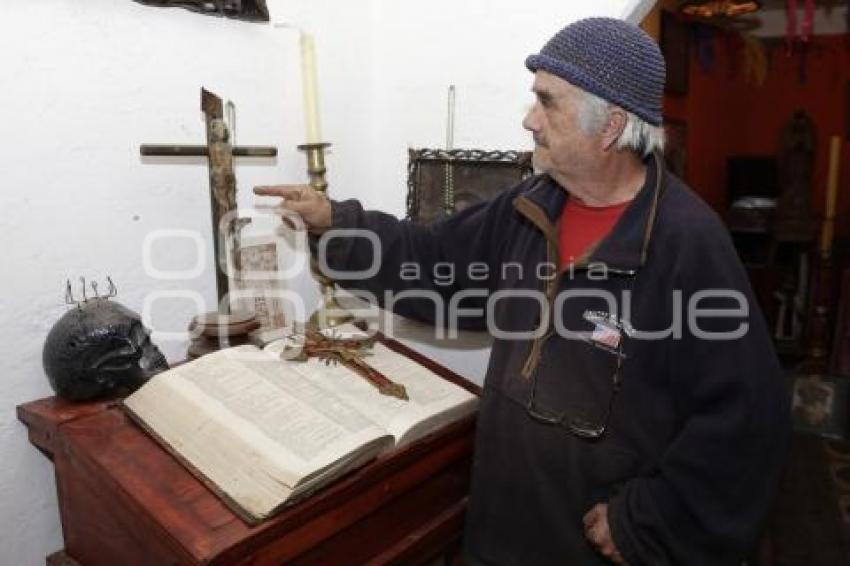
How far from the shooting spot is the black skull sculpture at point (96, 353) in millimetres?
1031

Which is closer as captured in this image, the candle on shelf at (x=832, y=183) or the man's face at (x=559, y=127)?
the man's face at (x=559, y=127)

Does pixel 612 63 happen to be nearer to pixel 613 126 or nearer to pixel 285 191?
pixel 613 126

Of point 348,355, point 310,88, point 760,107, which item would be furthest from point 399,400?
point 760,107

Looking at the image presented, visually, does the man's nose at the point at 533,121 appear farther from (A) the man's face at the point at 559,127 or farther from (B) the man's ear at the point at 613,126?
(B) the man's ear at the point at 613,126

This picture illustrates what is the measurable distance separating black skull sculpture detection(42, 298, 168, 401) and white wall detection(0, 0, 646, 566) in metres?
0.12

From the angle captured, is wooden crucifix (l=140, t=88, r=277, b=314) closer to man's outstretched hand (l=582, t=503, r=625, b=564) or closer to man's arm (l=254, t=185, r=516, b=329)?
man's arm (l=254, t=185, r=516, b=329)

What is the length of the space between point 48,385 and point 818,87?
18.7 feet

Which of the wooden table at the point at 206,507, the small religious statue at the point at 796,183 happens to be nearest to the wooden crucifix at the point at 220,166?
the wooden table at the point at 206,507

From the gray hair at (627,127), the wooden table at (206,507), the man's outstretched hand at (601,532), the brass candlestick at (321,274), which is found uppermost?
the gray hair at (627,127)

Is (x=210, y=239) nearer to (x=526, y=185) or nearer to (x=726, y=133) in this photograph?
(x=526, y=185)

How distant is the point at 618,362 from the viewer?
3.35 ft

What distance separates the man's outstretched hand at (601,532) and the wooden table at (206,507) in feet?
0.82

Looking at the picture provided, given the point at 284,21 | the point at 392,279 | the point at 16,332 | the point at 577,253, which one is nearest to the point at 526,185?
the point at 577,253

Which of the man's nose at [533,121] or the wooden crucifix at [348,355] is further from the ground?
the man's nose at [533,121]
